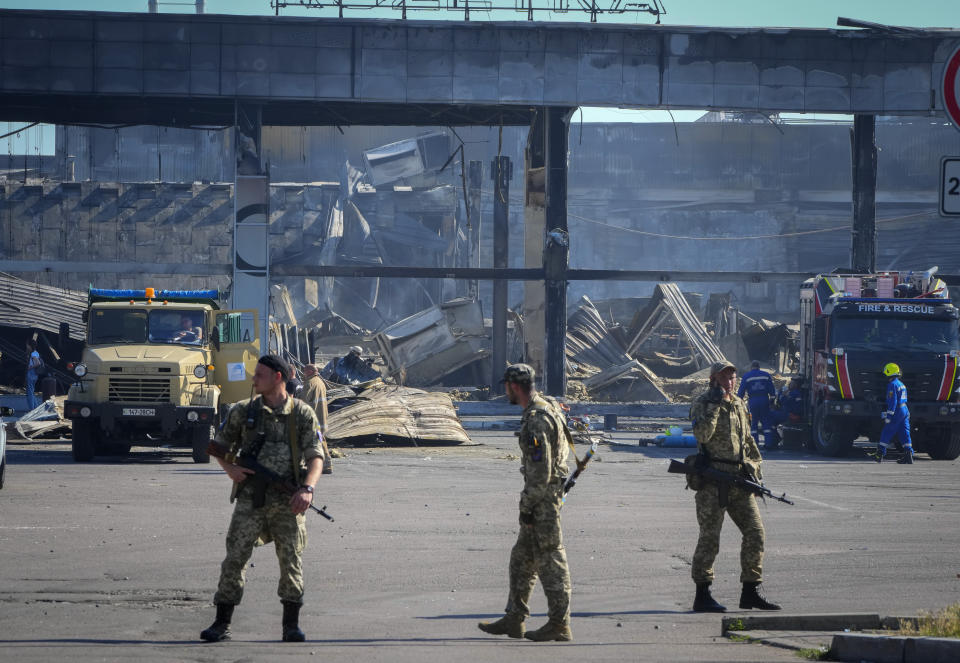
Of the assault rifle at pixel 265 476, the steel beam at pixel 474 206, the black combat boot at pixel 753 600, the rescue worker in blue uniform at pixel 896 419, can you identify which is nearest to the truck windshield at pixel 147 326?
the rescue worker in blue uniform at pixel 896 419

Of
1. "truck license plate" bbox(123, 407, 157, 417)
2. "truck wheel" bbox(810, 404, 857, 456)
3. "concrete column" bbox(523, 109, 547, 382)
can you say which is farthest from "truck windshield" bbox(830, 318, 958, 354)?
"truck license plate" bbox(123, 407, 157, 417)

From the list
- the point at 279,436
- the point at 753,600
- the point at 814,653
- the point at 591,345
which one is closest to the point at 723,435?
the point at 753,600

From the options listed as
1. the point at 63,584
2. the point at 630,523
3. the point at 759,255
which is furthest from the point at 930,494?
the point at 759,255

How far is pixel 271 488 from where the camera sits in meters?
7.46

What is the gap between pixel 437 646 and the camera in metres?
7.36

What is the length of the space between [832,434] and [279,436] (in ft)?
56.1

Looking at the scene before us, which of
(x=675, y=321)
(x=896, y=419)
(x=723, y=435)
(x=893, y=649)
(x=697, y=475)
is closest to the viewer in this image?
(x=893, y=649)

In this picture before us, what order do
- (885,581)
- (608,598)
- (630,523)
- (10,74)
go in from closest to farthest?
(608,598), (885,581), (630,523), (10,74)

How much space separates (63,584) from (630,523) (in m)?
6.22

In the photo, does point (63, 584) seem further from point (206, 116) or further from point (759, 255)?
point (759, 255)

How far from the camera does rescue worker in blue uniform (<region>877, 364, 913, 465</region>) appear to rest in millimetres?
20484

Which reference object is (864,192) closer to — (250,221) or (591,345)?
(591,345)

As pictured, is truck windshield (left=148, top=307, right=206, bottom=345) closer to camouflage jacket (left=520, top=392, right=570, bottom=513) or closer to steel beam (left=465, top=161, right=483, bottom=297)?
camouflage jacket (left=520, top=392, right=570, bottom=513)

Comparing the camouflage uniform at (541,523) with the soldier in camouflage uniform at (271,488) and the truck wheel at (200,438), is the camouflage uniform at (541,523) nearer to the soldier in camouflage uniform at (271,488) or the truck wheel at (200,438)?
the soldier in camouflage uniform at (271,488)
